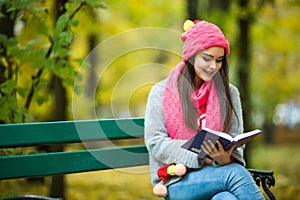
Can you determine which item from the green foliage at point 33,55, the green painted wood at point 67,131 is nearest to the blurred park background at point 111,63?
the green foliage at point 33,55

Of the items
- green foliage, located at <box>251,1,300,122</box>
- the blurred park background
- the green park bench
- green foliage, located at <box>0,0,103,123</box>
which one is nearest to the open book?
the green park bench

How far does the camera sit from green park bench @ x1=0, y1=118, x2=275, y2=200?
3.08 meters

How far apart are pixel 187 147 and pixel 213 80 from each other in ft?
1.51

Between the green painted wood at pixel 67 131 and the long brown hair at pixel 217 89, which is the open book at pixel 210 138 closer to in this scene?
the long brown hair at pixel 217 89

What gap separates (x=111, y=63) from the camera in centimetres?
371

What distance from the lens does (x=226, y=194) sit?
2916 millimetres

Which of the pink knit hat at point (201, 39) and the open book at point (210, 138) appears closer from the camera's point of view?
the open book at point (210, 138)

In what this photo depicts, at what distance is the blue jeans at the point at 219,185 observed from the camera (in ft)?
9.57

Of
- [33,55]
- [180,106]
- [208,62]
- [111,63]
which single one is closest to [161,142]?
[180,106]

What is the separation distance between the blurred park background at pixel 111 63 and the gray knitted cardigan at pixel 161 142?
37cm

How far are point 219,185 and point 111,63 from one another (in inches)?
46.8

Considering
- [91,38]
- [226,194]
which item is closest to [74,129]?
[226,194]

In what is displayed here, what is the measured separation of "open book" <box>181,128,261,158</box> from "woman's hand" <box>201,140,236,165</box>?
0.02m

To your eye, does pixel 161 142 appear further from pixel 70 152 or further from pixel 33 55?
pixel 33 55
